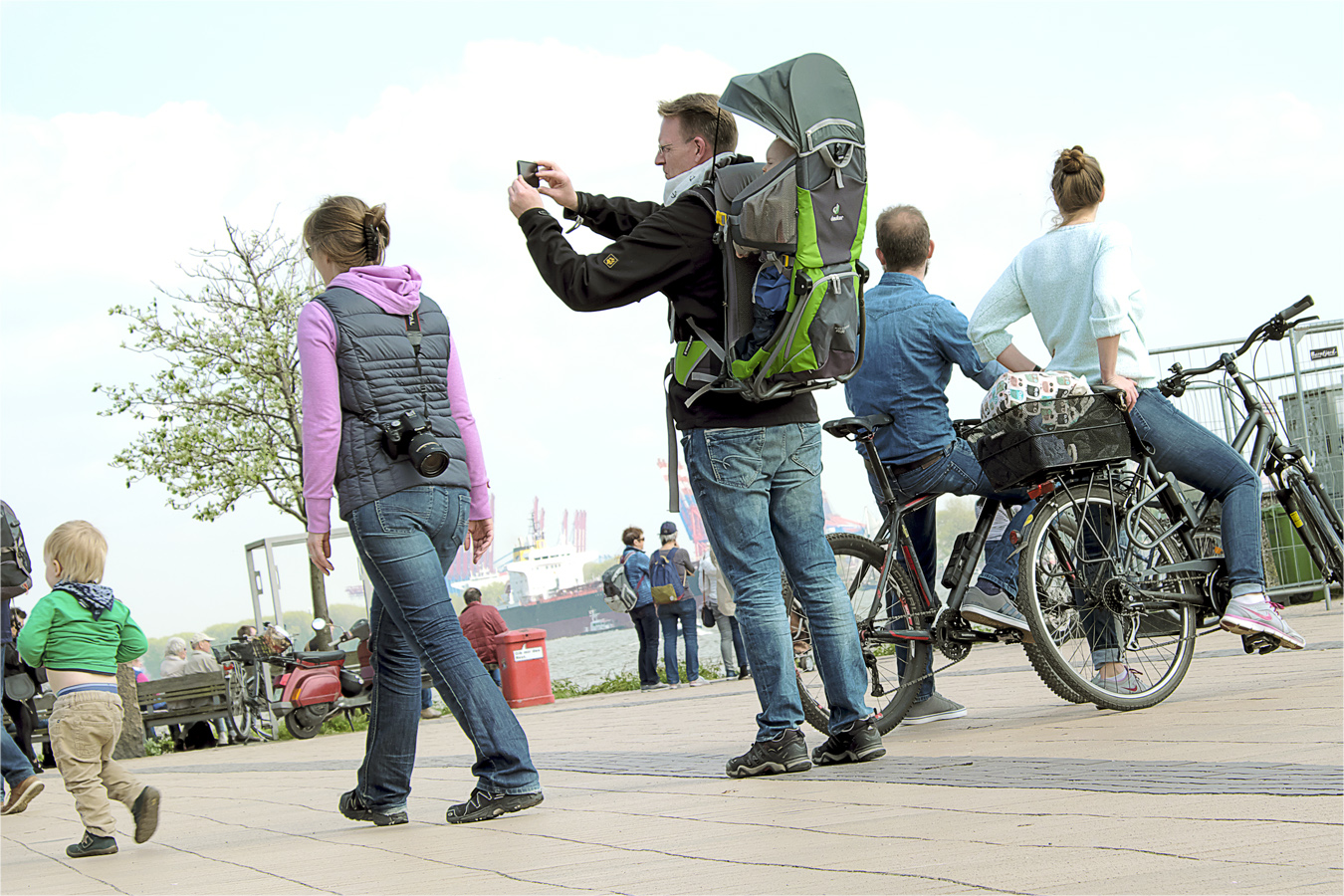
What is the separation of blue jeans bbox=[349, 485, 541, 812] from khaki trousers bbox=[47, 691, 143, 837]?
1.24 metres

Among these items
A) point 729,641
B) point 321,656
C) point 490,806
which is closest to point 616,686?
point 729,641

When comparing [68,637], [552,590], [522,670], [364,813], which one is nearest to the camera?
[364,813]

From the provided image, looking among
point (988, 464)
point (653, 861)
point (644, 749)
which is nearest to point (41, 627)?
point (644, 749)

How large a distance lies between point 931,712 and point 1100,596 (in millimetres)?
1004

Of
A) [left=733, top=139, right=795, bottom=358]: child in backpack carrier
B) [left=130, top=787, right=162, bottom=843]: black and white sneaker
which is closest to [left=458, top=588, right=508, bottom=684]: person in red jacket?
[left=130, top=787, right=162, bottom=843]: black and white sneaker

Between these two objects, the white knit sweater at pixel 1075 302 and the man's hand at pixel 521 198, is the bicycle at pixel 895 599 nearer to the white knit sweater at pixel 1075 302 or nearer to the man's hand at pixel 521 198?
the white knit sweater at pixel 1075 302

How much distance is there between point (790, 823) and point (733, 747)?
7.99 feet

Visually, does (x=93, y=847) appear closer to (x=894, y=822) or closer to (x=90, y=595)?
(x=90, y=595)

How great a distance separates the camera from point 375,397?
4.46 metres

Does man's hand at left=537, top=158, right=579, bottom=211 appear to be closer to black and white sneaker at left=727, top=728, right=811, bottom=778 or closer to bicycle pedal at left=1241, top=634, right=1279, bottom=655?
black and white sneaker at left=727, top=728, right=811, bottom=778

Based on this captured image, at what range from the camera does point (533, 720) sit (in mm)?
12195

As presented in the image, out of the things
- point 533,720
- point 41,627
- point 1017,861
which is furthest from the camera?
point 533,720

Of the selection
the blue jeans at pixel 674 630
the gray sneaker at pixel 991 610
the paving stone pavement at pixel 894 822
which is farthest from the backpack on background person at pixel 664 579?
the gray sneaker at pixel 991 610

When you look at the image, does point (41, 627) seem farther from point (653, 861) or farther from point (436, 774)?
point (653, 861)
